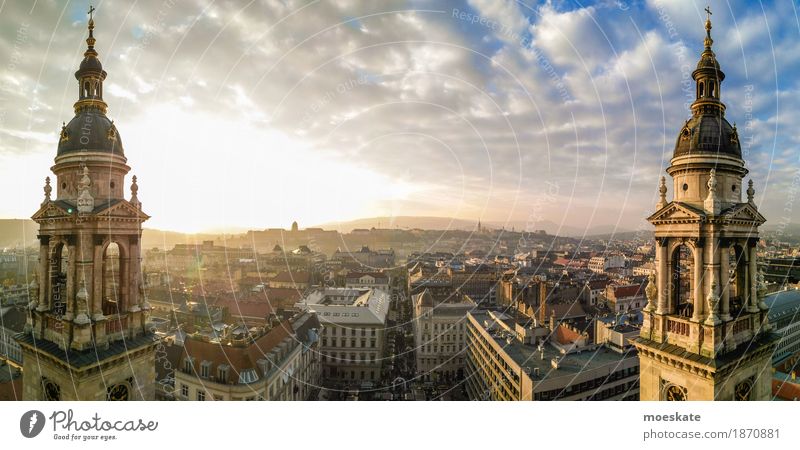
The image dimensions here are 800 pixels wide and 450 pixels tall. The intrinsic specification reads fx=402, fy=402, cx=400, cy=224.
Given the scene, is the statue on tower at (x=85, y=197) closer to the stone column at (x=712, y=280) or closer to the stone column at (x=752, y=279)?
the stone column at (x=712, y=280)

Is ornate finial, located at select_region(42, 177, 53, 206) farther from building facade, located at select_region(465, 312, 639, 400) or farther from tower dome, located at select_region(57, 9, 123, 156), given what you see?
building facade, located at select_region(465, 312, 639, 400)

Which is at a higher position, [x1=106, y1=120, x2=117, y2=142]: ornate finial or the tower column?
[x1=106, y1=120, x2=117, y2=142]: ornate finial

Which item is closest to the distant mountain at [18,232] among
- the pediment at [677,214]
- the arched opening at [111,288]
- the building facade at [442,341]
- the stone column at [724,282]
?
the arched opening at [111,288]

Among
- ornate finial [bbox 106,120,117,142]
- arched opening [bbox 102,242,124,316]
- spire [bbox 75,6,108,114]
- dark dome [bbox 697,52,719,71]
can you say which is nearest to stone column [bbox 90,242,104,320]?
arched opening [bbox 102,242,124,316]

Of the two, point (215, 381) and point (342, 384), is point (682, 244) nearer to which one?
point (215, 381)

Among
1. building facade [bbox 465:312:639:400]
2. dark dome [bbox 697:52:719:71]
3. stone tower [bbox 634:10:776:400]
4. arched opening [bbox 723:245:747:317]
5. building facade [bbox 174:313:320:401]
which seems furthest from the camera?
building facade [bbox 465:312:639:400]

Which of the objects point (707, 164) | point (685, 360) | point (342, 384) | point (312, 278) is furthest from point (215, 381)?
point (312, 278)
